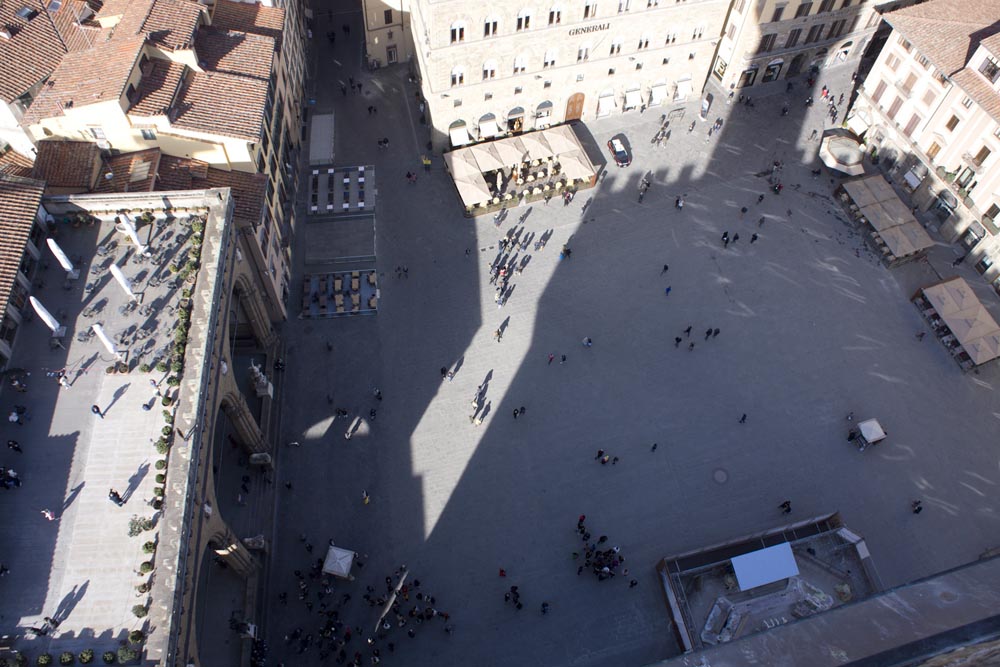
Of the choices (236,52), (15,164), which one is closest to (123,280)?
(15,164)

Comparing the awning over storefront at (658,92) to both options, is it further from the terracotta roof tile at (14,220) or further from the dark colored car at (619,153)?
the terracotta roof tile at (14,220)

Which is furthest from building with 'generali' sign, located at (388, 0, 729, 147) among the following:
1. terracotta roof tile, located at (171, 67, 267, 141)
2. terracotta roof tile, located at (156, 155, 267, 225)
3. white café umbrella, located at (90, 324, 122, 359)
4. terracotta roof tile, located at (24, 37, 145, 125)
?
white café umbrella, located at (90, 324, 122, 359)

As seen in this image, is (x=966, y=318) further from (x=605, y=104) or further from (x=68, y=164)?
(x=68, y=164)

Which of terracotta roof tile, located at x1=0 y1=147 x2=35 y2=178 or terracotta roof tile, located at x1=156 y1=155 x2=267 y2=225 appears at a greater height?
terracotta roof tile, located at x1=0 y1=147 x2=35 y2=178

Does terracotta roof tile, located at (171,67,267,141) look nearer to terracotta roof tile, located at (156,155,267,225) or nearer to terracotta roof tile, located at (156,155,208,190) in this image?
terracotta roof tile, located at (156,155,208,190)

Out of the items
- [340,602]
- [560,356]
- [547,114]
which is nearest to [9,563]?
[340,602]

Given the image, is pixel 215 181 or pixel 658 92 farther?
pixel 658 92
